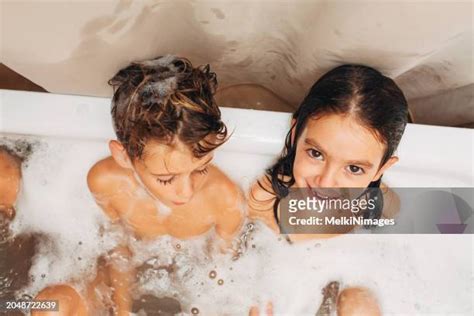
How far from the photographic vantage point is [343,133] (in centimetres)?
94

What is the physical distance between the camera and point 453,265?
1108 millimetres

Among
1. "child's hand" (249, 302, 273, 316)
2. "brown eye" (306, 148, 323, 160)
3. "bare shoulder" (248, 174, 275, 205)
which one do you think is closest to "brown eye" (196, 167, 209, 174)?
"bare shoulder" (248, 174, 275, 205)

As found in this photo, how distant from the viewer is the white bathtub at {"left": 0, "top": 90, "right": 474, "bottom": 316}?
1.04m

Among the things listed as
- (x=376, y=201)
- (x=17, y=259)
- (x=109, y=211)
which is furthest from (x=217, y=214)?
(x=17, y=259)

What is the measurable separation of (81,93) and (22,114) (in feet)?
0.42

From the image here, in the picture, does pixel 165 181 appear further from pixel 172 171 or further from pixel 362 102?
pixel 362 102

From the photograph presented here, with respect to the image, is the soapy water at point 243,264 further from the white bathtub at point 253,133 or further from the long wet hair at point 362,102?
the long wet hair at point 362,102

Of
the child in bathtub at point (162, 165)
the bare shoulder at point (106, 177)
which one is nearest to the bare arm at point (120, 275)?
the child in bathtub at point (162, 165)

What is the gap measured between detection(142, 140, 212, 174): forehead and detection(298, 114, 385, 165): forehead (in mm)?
249

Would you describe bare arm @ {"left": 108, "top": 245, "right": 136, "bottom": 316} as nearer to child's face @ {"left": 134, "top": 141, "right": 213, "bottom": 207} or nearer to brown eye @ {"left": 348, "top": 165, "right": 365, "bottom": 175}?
child's face @ {"left": 134, "top": 141, "right": 213, "bottom": 207}

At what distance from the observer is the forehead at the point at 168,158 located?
3.16 feet

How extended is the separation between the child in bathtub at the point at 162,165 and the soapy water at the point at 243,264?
0.10 feet

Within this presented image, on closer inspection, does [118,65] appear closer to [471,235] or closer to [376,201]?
[376,201]

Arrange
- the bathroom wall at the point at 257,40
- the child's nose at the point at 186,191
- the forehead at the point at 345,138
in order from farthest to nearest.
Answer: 1. the child's nose at the point at 186,191
2. the forehead at the point at 345,138
3. the bathroom wall at the point at 257,40
